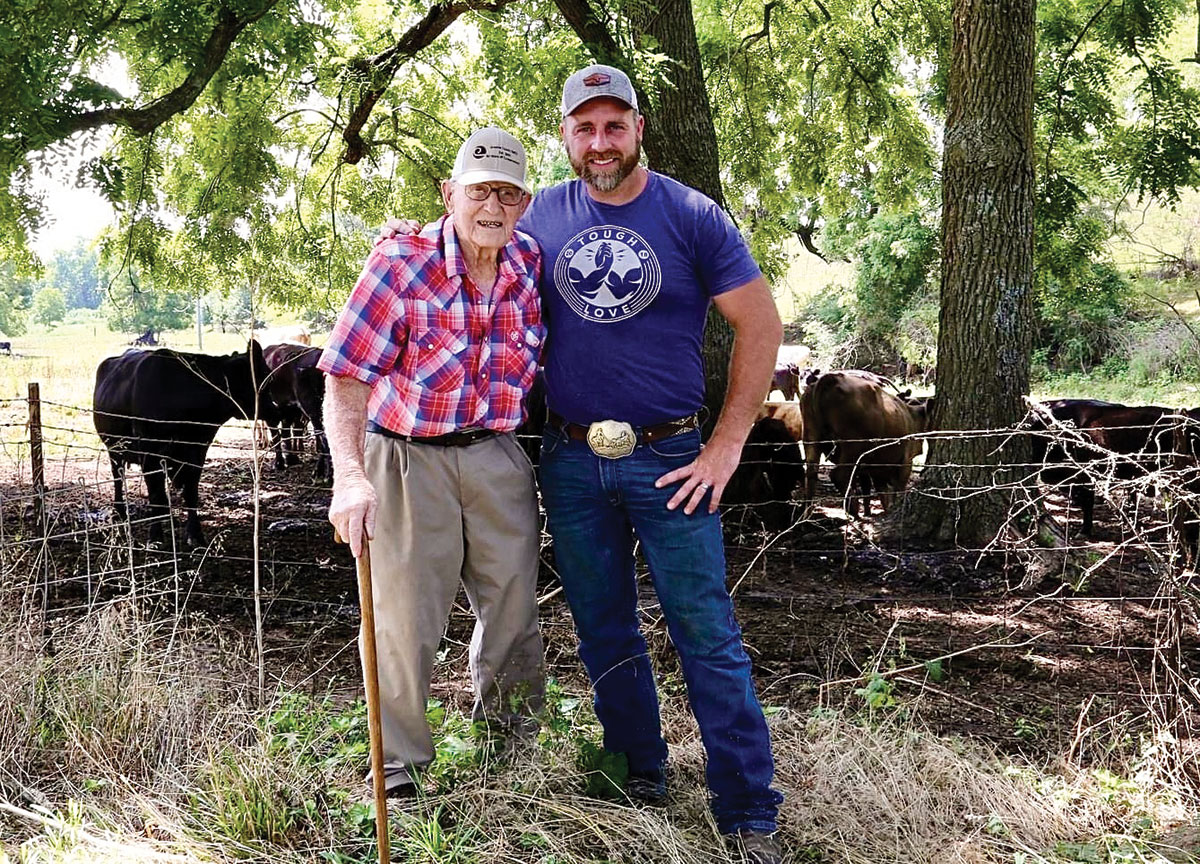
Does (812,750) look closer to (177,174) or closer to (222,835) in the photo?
(222,835)

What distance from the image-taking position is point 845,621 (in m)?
6.71

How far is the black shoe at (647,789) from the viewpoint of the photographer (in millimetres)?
3811

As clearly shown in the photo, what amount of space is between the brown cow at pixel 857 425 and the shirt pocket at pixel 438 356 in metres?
7.31

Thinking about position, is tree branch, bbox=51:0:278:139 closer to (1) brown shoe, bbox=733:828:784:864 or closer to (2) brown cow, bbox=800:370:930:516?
(1) brown shoe, bbox=733:828:784:864

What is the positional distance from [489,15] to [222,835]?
22.8 feet

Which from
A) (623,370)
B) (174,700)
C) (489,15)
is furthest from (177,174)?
(623,370)

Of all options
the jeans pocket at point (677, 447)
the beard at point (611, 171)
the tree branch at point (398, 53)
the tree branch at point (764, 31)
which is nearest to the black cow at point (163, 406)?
the tree branch at point (398, 53)

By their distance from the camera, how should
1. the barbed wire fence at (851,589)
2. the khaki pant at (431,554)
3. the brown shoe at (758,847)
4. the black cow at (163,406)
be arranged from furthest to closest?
the black cow at (163,406), the barbed wire fence at (851,589), the khaki pant at (431,554), the brown shoe at (758,847)

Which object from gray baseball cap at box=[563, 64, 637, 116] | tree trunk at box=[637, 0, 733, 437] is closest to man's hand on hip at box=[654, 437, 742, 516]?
gray baseball cap at box=[563, 64, 637, 116]

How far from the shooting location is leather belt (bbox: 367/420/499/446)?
11.9 ft

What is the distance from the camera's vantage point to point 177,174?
39.9ft

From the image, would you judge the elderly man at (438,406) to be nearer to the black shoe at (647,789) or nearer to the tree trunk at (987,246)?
the black shoe at (647,789)

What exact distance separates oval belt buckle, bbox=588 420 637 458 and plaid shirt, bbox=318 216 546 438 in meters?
0.36

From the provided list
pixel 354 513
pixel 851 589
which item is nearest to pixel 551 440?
pixel 354 513
